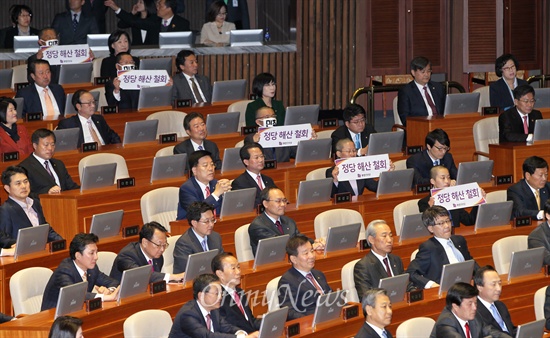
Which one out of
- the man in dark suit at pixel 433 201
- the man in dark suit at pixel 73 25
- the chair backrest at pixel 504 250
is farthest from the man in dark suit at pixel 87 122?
the chair backrest at pixel 504 250

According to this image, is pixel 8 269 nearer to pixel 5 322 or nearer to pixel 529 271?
pixel 5 322

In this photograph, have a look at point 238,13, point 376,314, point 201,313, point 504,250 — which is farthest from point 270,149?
point 238,13

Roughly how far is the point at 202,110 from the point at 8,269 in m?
3.60

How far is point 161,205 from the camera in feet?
26.9

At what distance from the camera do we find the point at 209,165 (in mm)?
8312

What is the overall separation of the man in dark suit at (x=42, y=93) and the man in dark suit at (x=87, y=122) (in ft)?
1.55

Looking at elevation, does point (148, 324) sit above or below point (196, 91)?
below

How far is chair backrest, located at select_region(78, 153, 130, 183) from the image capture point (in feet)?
28.4

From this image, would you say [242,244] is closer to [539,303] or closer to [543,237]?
[539,303]

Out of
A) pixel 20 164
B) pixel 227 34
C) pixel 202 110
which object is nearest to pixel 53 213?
pixel 20 164

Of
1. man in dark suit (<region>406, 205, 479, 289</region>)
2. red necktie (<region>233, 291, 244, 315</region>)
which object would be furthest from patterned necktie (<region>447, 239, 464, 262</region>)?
red necktie (<region>233, 291, 244, 315</region>)

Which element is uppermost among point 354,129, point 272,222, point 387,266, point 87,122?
point 87,122

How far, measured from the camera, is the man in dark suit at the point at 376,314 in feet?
21.1

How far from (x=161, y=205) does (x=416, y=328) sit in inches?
92.9
